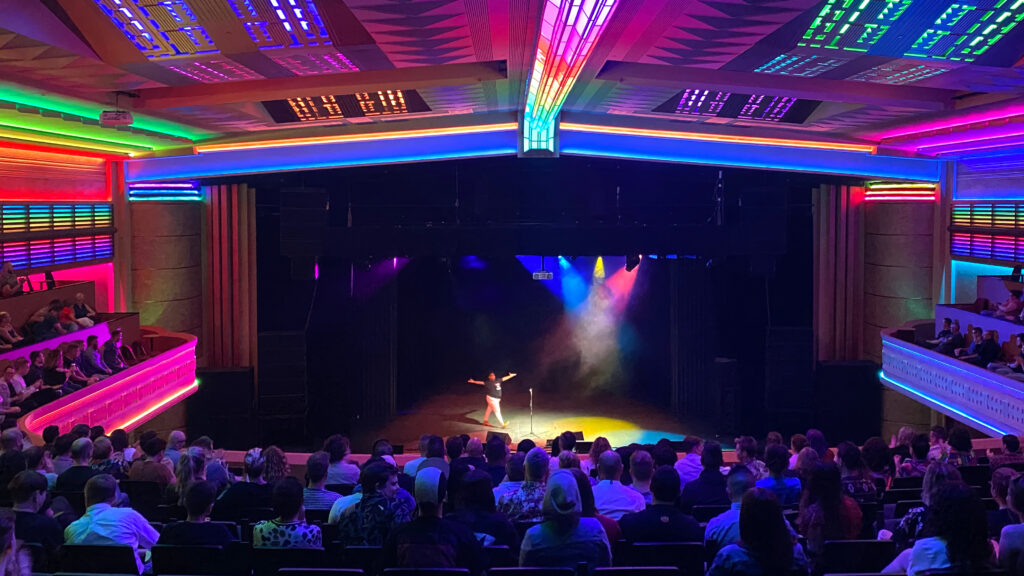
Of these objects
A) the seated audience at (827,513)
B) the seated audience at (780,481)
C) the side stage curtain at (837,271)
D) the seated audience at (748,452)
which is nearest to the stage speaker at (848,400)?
the side stage curtain at (837,271)

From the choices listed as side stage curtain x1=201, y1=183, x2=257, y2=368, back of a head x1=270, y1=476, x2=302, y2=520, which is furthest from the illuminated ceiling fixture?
side stage curtain x1=201, y1=183, x2=257, y2=368

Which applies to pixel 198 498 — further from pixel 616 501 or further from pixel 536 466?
pixel 616 501

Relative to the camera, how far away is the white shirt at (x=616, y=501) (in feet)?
17.0

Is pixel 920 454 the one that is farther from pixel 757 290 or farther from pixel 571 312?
pixel 571 312

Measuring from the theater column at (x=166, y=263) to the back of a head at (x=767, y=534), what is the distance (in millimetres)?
12902

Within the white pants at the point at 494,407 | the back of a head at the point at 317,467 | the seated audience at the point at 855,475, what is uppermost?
the back of a head at the point at 317,467

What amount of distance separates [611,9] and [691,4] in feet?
1.83

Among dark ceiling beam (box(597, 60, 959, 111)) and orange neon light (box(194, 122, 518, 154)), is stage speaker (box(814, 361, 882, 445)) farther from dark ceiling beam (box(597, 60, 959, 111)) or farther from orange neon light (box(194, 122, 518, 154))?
dark ceiling beam (box(597, 60, 959, 111))

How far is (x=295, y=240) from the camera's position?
14.0m

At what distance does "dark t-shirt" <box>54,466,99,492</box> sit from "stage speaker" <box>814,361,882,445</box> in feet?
40.3

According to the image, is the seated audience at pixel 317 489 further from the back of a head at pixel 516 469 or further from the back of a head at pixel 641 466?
the back of a head at pixel 641 466

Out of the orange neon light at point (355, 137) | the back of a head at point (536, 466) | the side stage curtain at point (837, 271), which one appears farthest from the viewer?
the side stage curtain at point (837, 271)

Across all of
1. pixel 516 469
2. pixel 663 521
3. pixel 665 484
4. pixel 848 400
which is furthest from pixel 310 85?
pixel 848 400

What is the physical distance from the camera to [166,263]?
14656mm
